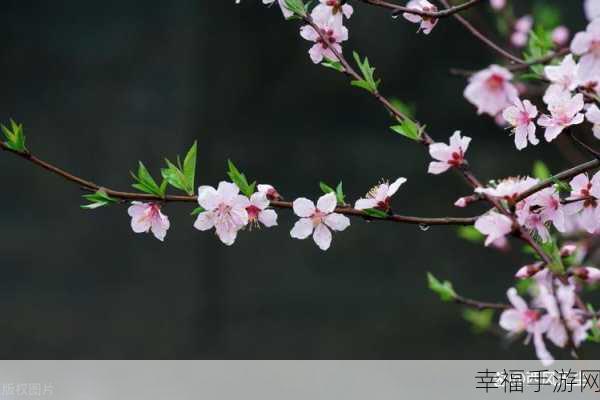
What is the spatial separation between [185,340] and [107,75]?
1.19 meters

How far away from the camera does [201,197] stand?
1253 mm

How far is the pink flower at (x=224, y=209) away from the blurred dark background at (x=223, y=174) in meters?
2.11

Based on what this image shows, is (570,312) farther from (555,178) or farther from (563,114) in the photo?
(563,114)

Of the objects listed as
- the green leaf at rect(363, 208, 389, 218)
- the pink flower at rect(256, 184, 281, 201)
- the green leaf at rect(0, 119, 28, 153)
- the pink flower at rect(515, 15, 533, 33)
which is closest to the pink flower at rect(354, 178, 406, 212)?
the green leaf at rect(363, 208, 389, 218)

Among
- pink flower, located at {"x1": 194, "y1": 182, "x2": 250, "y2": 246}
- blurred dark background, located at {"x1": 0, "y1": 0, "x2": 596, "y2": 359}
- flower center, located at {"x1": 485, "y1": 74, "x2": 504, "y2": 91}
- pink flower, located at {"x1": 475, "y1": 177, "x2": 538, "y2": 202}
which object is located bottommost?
pink flower, located at {"x1": 475, "y1": 177, "x2": 538, "y2": 202}

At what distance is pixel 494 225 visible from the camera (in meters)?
1.14

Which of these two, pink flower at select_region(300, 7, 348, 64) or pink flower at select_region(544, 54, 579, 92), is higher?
pink flower at select_region(300, 7, 348, 64)

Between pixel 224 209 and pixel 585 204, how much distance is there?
0.60 metres

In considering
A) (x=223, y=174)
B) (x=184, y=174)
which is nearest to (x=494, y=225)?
(x=184, y=174)

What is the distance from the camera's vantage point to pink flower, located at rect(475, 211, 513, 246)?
1.12m

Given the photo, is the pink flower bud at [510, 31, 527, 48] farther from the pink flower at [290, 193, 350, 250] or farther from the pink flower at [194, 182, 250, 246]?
the pink flower at [194, 182, 250, 246]

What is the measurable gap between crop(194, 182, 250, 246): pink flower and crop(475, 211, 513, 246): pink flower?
1.26 ft

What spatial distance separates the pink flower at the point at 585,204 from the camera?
50.8 inches
